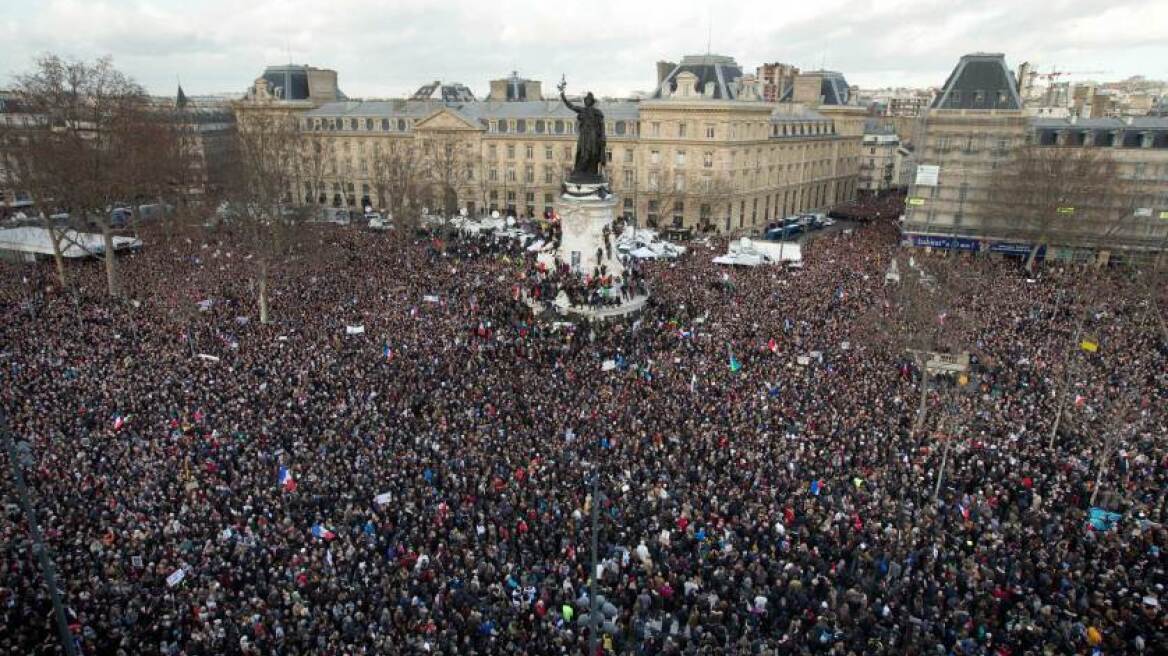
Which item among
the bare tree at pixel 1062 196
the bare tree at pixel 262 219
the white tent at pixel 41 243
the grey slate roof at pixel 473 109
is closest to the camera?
the bare tree at pixel 262 219

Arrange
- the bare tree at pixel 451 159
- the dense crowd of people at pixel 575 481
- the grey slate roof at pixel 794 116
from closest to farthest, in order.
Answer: the dense crowd of people at pixel 575 481
the bare tree at pixel 451 159
the grey slate roof at pixel 794 116

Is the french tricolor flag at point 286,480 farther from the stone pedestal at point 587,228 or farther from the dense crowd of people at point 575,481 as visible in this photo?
the stone pedestal at point 587,228

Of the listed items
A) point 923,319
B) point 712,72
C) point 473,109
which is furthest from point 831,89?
point 923,319

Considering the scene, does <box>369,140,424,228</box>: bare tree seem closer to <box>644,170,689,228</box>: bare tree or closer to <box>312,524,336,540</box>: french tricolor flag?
<box>644,170,689,228</box>: bare tree

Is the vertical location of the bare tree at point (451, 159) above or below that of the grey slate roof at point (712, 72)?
below

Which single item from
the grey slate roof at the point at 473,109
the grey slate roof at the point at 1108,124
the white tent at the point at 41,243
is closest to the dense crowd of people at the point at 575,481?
the white tent at the point at 41,243

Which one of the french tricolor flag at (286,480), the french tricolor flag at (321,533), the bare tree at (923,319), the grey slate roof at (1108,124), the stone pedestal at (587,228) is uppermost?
the grey slate roof at (1108,124)

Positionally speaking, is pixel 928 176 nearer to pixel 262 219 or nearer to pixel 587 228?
pixel 587 228
